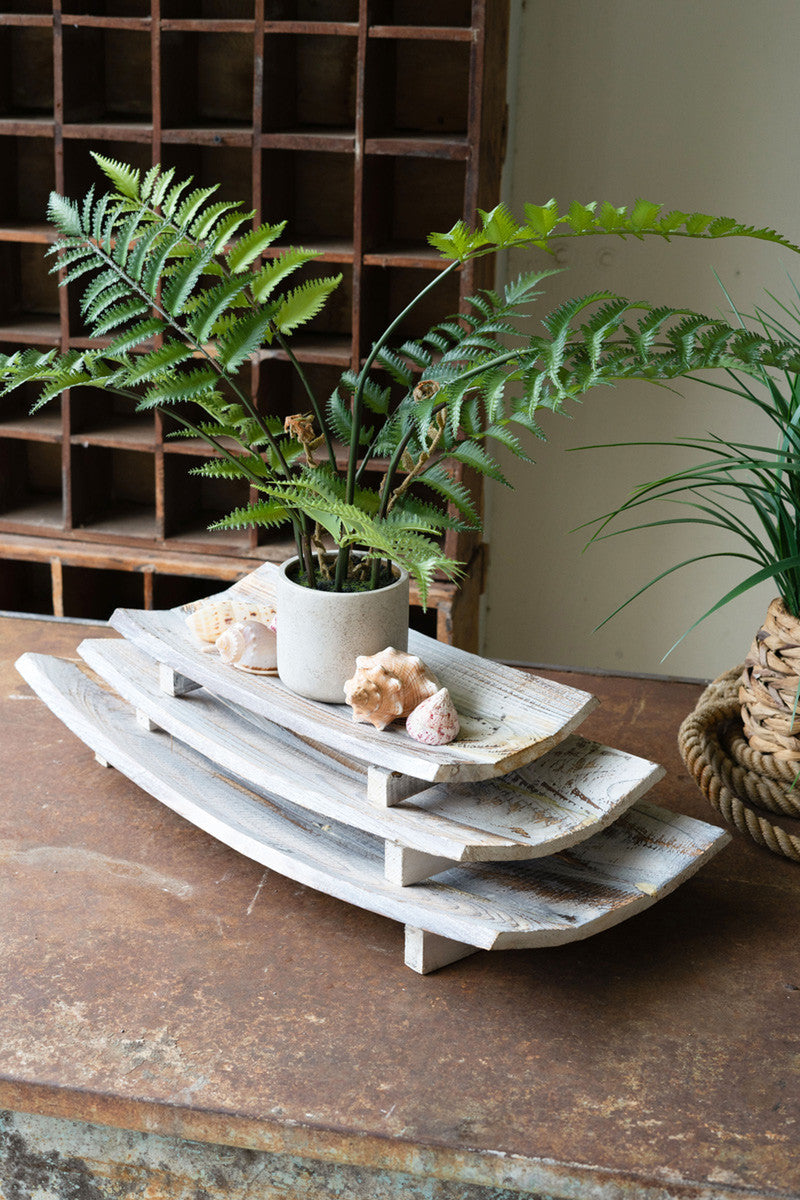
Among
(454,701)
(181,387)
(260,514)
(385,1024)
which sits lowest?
(385,1024)

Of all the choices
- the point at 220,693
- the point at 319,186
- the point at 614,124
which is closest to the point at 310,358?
the point at 319,186

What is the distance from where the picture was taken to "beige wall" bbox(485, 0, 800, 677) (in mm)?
2293

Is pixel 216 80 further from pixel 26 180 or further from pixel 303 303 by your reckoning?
pixel 303 303

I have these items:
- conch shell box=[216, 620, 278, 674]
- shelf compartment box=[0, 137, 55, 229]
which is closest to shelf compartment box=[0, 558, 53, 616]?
shelf compartment box=[0, 137, 55, 229]

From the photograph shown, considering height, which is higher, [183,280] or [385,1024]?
[183,280]

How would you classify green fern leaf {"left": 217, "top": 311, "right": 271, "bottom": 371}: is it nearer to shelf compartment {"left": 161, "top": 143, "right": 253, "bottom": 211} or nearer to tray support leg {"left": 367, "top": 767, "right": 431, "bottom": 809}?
tray support leg {"left": 367, "top": 767, "right": 431, "bottom": 809}

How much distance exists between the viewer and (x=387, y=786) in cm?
115

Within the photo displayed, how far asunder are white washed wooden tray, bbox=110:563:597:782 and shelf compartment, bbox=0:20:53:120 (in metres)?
1.47

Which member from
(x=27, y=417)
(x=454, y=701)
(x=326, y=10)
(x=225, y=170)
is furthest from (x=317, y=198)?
(x=454, y=701)

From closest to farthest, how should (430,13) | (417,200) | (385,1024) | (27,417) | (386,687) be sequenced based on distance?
(385,1024), (386,687), (430,13), (417,200), (27,417)

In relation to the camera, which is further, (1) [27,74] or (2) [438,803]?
(1) [27,74]

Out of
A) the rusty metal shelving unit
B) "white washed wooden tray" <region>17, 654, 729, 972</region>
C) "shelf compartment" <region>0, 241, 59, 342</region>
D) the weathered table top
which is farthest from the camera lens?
"shelf compartment" <region>0, 241, 59, 342</region>

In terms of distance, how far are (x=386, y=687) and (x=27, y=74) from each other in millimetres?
1863

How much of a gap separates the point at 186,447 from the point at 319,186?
2.08ft
